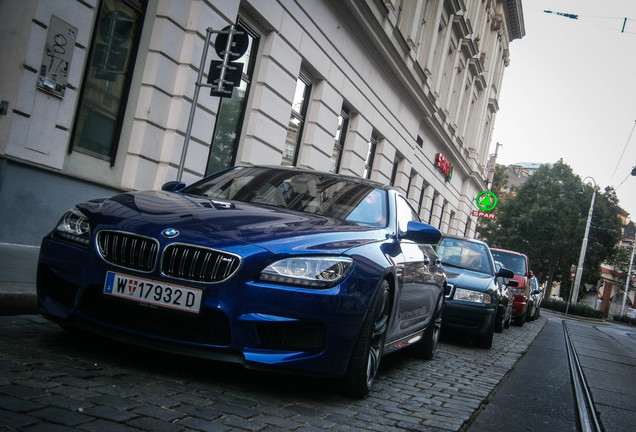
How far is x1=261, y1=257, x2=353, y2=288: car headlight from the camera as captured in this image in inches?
141

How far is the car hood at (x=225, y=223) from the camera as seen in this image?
3.68 m

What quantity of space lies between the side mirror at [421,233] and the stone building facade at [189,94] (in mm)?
3583

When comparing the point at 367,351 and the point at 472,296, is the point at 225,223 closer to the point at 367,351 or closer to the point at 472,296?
the point at 367,351

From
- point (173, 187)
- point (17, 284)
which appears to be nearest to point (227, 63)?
point (173, 187)

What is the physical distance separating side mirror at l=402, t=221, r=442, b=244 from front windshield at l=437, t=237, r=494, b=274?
4885mm

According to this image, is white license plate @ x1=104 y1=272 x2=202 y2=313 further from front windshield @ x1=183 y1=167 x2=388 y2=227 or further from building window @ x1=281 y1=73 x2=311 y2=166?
Answer: building window @ x1=281 y1=73 x2=311 y2=166

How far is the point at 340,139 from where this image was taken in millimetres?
16766

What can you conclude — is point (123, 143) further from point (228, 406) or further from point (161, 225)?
point (228, 406)

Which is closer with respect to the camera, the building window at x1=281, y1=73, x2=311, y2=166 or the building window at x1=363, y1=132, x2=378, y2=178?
the building window at x1=281, y1=73, x2=311, y2=166

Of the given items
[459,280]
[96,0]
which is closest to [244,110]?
[96,0]

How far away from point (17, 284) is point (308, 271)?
8.59 feet

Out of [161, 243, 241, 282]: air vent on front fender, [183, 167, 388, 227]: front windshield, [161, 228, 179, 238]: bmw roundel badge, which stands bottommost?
[161, 243, 241, 282]: air vent on front fender

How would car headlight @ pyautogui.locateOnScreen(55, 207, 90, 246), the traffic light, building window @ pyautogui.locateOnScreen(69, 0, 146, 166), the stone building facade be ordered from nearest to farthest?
car headlight @ pyautogui.locateOnScreen(55, 207, 90, 246), the stone building facade, the traffic light, building window @ pyautogui.locateOnScreen(69, 0, 146, 166)

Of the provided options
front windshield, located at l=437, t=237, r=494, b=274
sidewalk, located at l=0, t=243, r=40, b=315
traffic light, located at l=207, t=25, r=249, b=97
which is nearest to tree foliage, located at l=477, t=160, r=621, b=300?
front windshield, located at l=437, t=237, r=494, b=274
